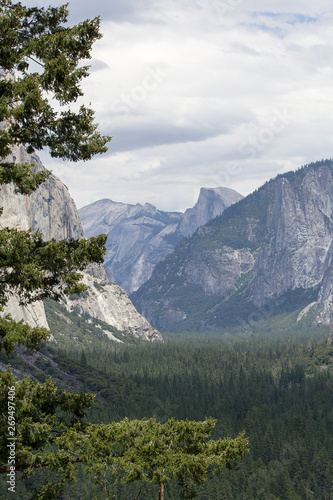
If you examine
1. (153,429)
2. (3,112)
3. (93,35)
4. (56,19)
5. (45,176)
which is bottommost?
(153,429)

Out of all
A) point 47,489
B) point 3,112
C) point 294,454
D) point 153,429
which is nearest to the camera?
point 47,489

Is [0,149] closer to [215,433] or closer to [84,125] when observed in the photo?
[84,125]

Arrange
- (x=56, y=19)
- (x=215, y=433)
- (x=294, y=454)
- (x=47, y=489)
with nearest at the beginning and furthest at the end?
(x=47, y=489)
(x=56, y=19)
(x=294, y=454)
(x=215, y=433)

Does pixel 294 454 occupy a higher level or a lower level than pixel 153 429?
A: lower

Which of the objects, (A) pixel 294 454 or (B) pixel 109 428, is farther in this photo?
(A) pixel 294 454

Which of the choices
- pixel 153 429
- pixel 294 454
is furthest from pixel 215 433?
pixel 153 429

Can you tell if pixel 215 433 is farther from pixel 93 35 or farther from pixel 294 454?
pixel 93 35

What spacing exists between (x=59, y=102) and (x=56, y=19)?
6.41 m

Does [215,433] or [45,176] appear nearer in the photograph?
[45,176]

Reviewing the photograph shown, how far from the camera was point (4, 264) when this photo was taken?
2762cm

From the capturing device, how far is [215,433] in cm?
15538

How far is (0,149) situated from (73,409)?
13.8m

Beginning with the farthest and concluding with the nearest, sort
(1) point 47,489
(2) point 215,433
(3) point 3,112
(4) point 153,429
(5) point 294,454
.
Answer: (2) point 215,433
(5) point 294,454
(4) point 153,429
(3) point 3,112
(1) point 47,489

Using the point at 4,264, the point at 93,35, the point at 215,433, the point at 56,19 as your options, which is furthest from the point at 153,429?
the point at 215,433
